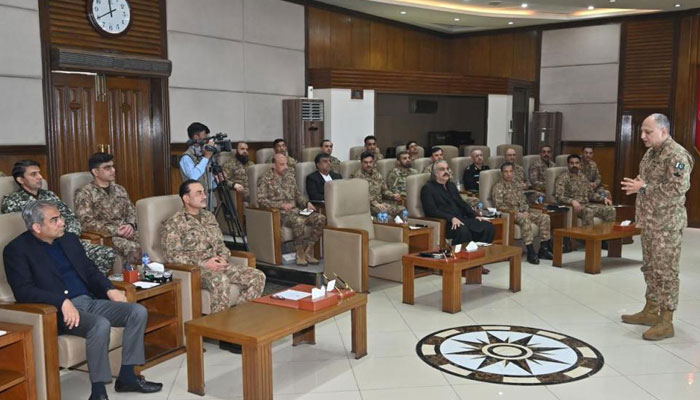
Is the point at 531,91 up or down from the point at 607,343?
up

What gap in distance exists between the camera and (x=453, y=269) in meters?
5.24

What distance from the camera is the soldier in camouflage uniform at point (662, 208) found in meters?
4.44

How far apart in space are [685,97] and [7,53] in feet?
31.8

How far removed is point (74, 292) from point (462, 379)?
2350 mm

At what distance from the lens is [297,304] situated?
3.90m

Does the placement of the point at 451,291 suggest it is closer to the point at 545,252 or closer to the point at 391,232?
the point at 391,232

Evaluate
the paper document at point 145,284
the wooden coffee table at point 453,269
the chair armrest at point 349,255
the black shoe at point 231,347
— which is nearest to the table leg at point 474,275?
the wooden coffee table at point 453,269

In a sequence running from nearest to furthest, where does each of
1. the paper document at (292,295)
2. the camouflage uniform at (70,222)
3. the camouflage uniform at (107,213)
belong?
the paper document at (292,295) < the camouflage uniform at (70,222) < the camouflage uniform at (107,213)

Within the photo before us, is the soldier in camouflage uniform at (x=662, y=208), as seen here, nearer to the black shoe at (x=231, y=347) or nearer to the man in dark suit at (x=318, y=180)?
the black shoe at (x=231, y=347)

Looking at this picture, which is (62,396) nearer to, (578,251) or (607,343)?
(607,343)

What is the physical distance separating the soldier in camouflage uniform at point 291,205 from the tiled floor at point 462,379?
0.88 m

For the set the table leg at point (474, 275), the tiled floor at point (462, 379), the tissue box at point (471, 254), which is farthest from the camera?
the table leg at point (474, 275)

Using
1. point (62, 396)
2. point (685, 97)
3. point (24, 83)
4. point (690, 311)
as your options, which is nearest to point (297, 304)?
point (62, 396)

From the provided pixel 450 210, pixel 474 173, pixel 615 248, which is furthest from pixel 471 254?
pixel 474 173
